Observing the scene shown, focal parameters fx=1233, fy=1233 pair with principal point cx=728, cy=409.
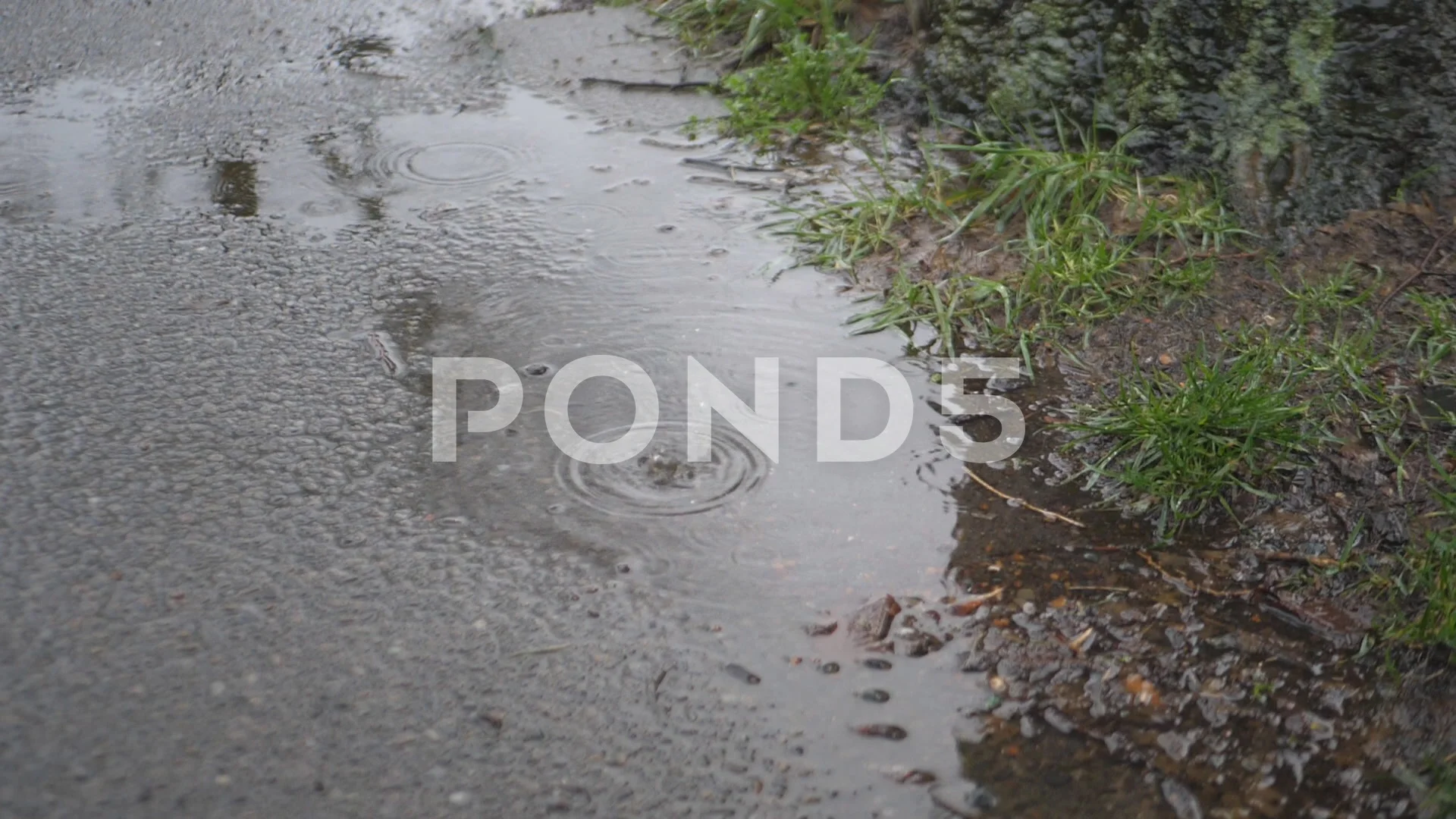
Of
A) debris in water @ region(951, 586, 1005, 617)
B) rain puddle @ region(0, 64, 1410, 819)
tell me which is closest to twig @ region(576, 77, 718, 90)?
rain puddle @ region(0, 64, 1410, 819)

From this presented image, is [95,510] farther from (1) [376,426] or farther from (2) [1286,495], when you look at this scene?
(2) [1286,495]

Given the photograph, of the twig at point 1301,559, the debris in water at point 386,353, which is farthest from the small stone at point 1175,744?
the debris in water at point 386,353

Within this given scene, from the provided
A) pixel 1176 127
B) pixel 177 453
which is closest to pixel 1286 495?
pixel 1176 127

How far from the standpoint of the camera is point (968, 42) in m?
4.25

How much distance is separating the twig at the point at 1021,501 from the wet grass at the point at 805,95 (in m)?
2.08

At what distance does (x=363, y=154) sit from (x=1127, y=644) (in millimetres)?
3287

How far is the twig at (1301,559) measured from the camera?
2482mm

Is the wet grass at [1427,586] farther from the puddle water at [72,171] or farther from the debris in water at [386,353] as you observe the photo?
the puddle water at [72,171]

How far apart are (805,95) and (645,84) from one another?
0.81 m

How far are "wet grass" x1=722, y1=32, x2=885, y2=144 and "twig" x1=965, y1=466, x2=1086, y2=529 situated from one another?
2.08m

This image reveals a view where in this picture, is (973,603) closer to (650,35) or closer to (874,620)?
(874,620)

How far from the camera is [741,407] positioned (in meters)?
3.08

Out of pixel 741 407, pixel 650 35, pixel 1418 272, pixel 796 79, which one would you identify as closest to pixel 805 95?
pixel 796 79

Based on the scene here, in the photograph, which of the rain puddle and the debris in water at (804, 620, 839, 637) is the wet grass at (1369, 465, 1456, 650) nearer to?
the rain puddle
